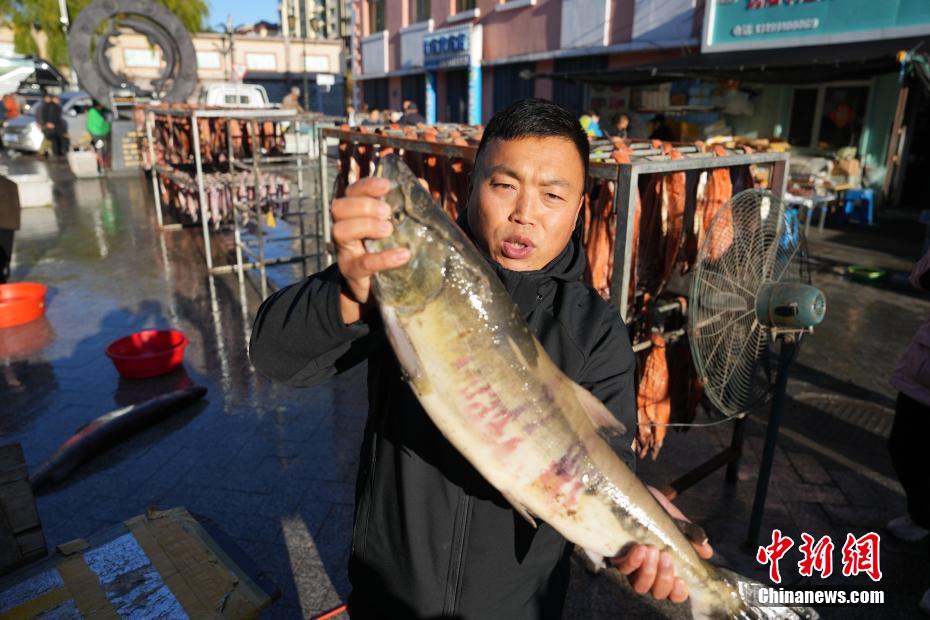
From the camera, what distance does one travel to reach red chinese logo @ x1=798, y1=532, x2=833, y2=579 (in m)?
3.86

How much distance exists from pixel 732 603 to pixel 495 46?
2233cm

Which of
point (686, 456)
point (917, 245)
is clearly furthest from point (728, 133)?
point (686, 456)

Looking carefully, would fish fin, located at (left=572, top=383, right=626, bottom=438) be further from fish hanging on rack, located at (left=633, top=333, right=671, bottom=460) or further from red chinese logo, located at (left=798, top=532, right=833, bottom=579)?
red chinese logo, located at (left=798, top=532, right=833, bottom=579)

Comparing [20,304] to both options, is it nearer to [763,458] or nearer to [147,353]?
[147,353]

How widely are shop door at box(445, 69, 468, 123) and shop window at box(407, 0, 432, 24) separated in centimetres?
305

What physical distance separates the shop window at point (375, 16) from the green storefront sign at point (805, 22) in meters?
19.7

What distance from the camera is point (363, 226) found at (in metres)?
1.47

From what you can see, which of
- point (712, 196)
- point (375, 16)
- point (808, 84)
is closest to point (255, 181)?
point (712, 196)

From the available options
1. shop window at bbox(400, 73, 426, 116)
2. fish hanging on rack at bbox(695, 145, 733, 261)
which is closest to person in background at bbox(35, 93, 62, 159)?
shop window at bbox(400, 73, 426, 116)

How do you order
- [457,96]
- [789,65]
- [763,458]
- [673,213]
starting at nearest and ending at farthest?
1. [763,458]
2. [673,213]
3. [789,65]
4. [457,96]

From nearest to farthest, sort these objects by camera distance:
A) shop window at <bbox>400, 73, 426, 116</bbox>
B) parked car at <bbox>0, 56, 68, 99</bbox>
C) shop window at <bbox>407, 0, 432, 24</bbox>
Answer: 1. shop window at <bbox>407, 0, 432, 24</bbox>
2. parked car at <bbox>0, 56, 68, 99</bbox>
3. shop window at <bbox>400, 73, 426, 116</bbox>

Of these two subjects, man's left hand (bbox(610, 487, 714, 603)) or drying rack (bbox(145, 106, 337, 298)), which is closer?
man's left hand (bbox(610, 487, 714, 603))

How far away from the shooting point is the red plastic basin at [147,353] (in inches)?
243

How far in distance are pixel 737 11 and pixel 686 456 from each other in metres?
12.5
